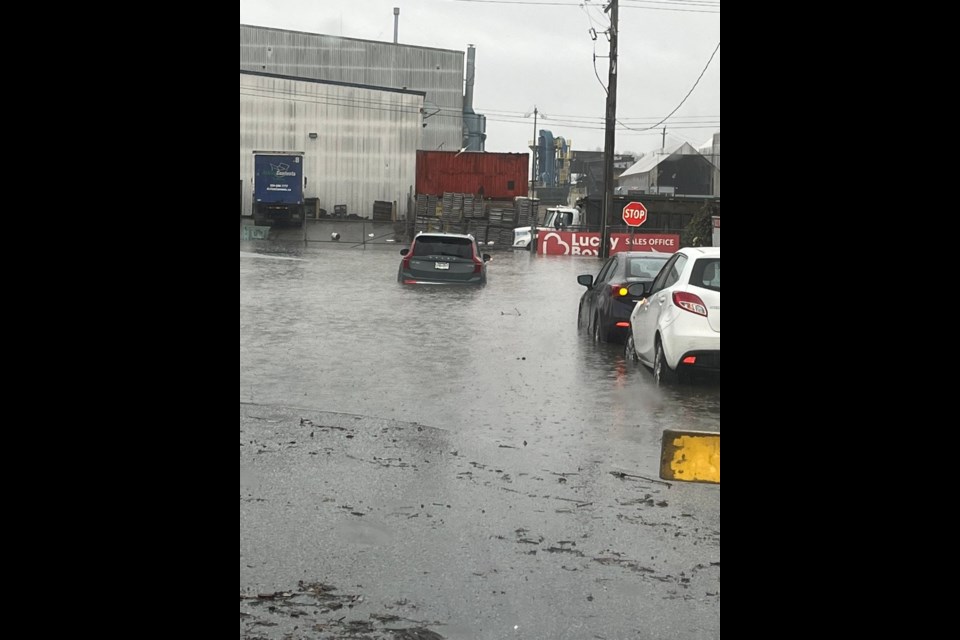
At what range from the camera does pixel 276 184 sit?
51.0m

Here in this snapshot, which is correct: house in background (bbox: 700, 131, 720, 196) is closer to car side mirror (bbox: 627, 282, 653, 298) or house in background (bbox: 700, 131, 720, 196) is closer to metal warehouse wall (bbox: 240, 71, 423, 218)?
metal warehouse wall (bbox: 240, 71, 423, 218)

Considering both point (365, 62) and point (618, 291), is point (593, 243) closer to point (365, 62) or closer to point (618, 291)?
point (618, 291)

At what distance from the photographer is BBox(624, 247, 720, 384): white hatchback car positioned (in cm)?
1227

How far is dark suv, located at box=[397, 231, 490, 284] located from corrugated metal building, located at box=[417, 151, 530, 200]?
86.4 ft

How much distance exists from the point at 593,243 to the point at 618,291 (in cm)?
2882

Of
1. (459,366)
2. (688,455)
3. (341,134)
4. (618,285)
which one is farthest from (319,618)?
(341,134)

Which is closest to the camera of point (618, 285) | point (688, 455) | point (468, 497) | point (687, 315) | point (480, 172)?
point (688, 455)

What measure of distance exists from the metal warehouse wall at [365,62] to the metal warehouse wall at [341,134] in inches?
620

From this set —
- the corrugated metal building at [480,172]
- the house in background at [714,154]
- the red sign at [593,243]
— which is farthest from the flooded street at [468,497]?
the house in background at [714,154]

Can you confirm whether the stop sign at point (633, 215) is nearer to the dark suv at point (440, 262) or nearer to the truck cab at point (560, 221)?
the truck cab at point (560, 221)

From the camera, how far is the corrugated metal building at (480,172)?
2100 inches
